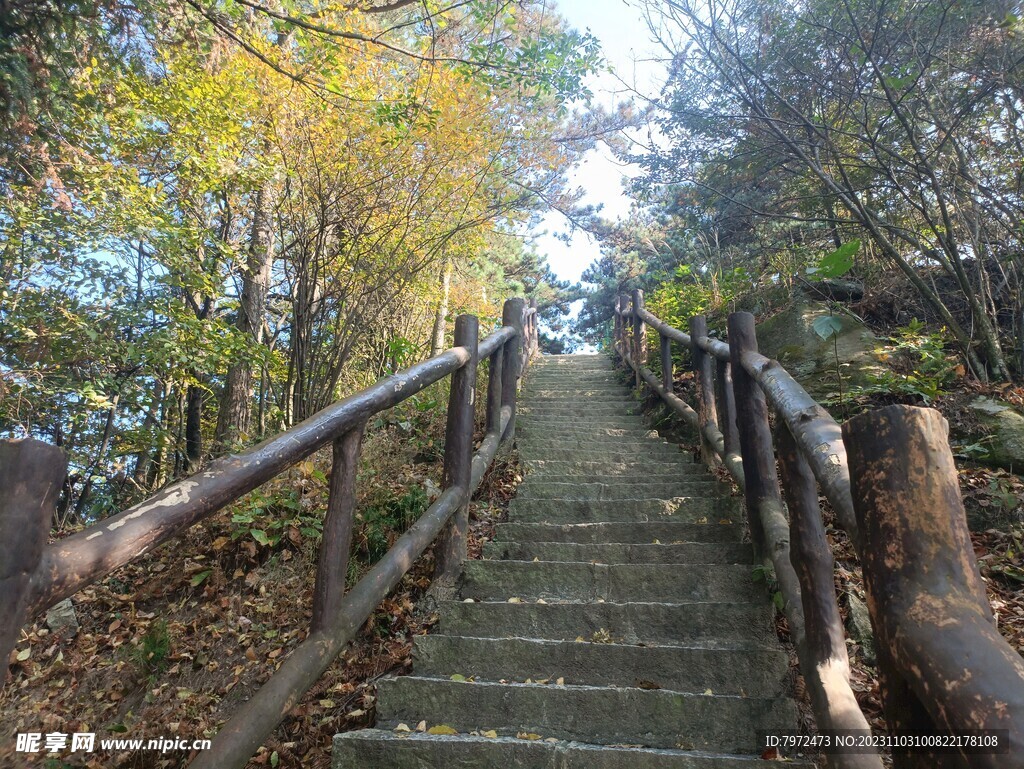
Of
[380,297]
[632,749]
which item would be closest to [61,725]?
[632,749]

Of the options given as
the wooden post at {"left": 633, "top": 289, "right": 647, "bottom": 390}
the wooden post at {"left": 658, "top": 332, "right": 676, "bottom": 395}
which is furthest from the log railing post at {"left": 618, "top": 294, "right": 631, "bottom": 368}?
the wooden post at {"left": 658, "top": 332, "right": 676, "bottom": 395}

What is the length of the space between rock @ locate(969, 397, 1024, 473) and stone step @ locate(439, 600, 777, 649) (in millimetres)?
2206

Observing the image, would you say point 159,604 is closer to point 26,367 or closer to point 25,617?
point 25,617

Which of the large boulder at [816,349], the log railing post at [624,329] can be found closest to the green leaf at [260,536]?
the large boulder at [816,349]

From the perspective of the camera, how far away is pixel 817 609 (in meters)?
1.89

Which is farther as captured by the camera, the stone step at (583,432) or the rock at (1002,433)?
the stone step at (583,432)

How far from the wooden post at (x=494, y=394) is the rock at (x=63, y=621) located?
9.33ft

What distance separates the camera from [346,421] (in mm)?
1924

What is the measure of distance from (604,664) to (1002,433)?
10.3 feet

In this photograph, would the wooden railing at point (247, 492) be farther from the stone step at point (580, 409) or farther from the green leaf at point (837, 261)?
the stone step at point (580, 409)

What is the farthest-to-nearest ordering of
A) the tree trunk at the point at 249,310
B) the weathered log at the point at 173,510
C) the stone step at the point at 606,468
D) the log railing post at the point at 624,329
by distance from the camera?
the log railing post at the point at 624,329 → the tree trunk at the point at 249,310 → the stone step at the point at 606,468 → the weathered log at the point at 173,510

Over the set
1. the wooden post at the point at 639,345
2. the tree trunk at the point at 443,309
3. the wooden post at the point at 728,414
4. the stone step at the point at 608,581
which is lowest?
the stone step at the point at 608,581

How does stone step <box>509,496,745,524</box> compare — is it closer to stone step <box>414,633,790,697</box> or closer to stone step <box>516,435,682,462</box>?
stone step <box>516,435,682,462</box>

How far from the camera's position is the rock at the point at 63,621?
141 inches
